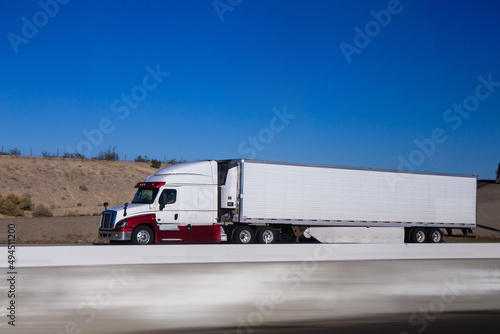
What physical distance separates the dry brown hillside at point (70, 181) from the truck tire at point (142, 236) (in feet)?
108

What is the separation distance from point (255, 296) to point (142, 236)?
17411mm

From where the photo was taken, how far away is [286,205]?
29.6 metres

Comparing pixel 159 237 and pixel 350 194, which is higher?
pixel 350 194

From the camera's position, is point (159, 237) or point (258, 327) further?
point (159, 237)

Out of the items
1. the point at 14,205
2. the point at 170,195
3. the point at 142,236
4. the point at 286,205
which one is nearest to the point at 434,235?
the point at 286,205

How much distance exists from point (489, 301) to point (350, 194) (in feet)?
68.8

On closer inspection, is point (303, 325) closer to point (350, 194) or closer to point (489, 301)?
point (489, 301)

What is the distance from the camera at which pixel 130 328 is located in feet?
27.7

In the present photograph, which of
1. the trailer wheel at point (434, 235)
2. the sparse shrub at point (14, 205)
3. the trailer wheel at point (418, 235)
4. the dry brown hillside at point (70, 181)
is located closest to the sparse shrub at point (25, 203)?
the sparse shrub at point (14, 205)

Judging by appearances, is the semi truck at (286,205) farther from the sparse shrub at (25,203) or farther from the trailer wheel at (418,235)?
the sparse shrub at (25,203)

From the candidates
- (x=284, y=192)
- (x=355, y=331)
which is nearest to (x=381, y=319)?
(x=355, y=331)

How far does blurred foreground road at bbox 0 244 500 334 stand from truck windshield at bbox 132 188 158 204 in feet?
51.3

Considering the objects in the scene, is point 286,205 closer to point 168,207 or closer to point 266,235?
point 266,235

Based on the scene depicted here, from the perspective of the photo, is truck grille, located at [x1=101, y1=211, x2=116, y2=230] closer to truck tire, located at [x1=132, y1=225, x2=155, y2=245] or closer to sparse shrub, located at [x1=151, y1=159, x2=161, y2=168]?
truck tire, located at [x1=132, y1=225, x2=155, y2=245]
